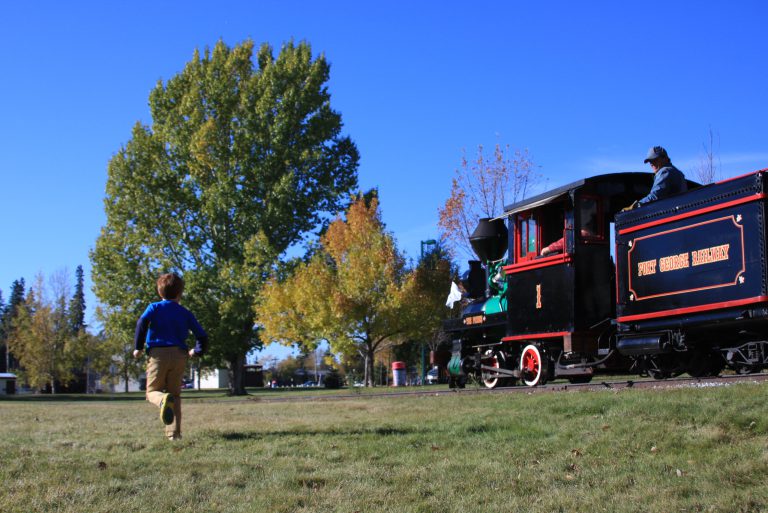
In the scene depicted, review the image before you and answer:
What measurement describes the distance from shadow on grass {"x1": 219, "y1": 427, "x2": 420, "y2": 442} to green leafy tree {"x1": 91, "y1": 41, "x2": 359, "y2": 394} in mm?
25646

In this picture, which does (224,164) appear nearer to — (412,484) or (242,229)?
(242,229)

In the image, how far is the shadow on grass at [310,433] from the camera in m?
7.62

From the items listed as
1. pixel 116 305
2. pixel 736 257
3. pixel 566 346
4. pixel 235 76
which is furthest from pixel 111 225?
pixel 736 257

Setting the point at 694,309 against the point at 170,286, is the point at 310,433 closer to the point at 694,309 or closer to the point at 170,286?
the point at 170,286

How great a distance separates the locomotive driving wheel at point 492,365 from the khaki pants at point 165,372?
28.4 feet

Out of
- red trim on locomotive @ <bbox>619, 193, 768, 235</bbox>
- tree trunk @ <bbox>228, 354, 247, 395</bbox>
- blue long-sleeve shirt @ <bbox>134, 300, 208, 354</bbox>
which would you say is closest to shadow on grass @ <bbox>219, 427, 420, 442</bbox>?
blue long-sleeve shirt @ <bbox>134, 300, 208, 354</bbox>

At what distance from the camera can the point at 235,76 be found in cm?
3647

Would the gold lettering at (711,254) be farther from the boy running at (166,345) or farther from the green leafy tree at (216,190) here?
the green leafy tree at (216,190)

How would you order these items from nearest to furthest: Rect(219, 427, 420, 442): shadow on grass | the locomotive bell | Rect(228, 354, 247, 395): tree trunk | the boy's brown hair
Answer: the boy's brown hair
Rect(219, 427, 420, 442): shadow on grass
the locomotive bell
Rect(228, 354, 247, 395): tree trunk

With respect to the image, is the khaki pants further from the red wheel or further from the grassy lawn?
the red wheel

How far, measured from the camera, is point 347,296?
29.2m

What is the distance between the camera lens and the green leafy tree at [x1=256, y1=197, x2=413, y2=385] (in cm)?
2939

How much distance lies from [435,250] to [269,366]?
82.7 meters

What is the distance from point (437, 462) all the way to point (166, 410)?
105 inches
